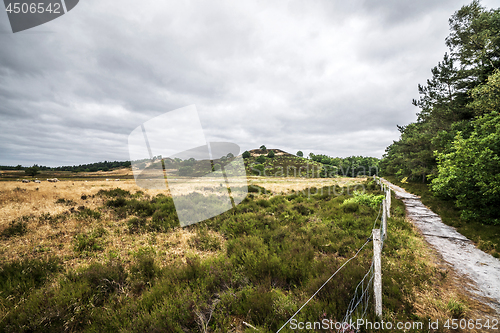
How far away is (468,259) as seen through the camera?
5.76 m

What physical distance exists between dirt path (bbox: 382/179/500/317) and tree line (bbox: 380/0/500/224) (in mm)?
2311

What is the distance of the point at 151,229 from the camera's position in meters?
8.16

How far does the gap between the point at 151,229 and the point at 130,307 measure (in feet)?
17.3

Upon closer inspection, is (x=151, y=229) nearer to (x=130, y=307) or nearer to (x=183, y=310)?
(x=130, y=307)

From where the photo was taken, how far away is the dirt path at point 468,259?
13.6 ft

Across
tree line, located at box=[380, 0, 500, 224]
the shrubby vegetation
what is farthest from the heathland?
tree line, located at box=[380, 0, 500, 224]

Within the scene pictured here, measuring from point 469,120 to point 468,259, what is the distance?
18.0 m

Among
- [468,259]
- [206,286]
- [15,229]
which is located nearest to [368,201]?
[468,259]

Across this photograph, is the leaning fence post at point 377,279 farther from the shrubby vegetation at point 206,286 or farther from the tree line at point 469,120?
the tree line at point 469,120

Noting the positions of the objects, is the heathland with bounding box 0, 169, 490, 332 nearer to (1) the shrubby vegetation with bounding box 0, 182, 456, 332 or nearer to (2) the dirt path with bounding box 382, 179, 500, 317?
(1) the shrubby vegetation with bounding box 0, 182, 456, 332

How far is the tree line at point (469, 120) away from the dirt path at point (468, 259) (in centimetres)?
231

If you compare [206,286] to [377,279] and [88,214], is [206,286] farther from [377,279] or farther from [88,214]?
[88,214]

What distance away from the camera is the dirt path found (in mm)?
4152

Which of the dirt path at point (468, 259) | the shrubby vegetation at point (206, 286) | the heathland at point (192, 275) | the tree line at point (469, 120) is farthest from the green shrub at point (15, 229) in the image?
the tree line at point (469, 120)
